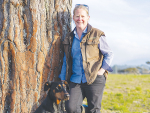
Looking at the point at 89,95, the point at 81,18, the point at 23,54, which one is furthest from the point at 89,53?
the point at 23,54

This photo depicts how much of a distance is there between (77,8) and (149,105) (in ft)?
15.8

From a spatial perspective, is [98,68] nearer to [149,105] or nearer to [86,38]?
[86,38]

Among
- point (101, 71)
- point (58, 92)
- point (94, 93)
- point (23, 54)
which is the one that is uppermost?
point (23, 54)

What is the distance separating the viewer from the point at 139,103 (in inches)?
231

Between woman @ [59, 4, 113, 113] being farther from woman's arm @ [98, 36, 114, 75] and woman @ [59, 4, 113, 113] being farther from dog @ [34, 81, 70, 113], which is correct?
dog @ [34, 81, 70, 113]

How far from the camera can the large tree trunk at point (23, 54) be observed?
2.87 m

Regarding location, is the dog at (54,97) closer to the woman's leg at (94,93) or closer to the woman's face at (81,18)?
the woman's leg at (94,93)

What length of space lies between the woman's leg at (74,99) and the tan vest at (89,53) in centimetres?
22

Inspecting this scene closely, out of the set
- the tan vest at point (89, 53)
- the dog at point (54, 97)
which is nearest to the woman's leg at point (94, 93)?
the tan vest at point (89, 53)

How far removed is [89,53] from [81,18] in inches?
28.0

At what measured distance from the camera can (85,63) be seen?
287cm

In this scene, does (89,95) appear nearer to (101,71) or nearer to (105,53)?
(101,71)

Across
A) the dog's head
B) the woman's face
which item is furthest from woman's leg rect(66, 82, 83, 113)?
the woman's face

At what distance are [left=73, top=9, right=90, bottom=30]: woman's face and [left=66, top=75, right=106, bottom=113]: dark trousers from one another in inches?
42.3
